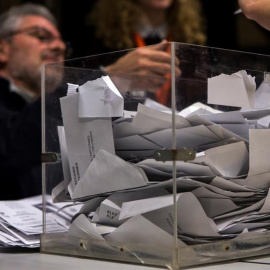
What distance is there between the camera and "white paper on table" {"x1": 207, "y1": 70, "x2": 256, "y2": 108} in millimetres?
899

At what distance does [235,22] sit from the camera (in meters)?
3.77

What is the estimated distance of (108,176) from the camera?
91 centimetres

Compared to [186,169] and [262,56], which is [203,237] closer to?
[186,169]

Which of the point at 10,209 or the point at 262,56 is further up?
the point at 262,56

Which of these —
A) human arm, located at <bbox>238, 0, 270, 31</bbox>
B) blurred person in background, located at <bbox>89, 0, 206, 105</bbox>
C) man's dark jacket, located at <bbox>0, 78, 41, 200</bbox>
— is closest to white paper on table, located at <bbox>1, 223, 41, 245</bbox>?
human arm, located at <bbox>238, 0, 270, 31</bbox>

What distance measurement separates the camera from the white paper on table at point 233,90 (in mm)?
899

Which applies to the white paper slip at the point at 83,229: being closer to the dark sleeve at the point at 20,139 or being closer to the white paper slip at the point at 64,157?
the white paper slip at the point at 64,157

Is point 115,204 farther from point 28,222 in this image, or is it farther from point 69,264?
point 28,222

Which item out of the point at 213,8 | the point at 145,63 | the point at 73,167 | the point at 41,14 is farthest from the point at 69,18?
the point at 73,167

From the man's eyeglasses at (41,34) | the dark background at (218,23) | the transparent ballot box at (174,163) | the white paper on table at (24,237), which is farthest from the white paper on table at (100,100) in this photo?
the dark background at (218,23)

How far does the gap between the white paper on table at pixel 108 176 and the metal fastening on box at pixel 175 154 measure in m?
0.04

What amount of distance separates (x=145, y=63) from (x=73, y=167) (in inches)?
15.0

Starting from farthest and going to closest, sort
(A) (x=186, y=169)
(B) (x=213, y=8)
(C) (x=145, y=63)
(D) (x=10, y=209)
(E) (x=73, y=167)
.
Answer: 1. (B) (x=213, y=8)
2. (C) (x=145, y=63)
3. (D) (x=10, y=209)
4. (E) (x=73, y=167)
5. (A) (x=186, y=169)

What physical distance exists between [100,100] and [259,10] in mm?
242
